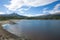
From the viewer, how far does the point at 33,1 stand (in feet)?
5.10

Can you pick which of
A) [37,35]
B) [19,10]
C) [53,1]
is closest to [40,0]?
[53,1]

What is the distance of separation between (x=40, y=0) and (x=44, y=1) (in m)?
0.05

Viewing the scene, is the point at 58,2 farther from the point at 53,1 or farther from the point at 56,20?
the point at 56,20

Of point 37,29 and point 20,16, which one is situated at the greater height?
point 20,16

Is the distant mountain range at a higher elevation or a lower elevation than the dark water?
higher

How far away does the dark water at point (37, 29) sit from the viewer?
4.91ft

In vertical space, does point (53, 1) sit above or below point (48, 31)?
above

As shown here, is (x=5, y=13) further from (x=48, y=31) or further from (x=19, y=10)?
(x=48, y=31)

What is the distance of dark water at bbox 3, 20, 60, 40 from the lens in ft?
4.91

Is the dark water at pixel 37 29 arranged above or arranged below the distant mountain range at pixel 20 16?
below

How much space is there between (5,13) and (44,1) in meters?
0.48

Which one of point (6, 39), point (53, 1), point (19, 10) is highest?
point (53, 1)

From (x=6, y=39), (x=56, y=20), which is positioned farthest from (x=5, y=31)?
(x=56, y=20)

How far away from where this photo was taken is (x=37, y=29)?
1528 millimetres
